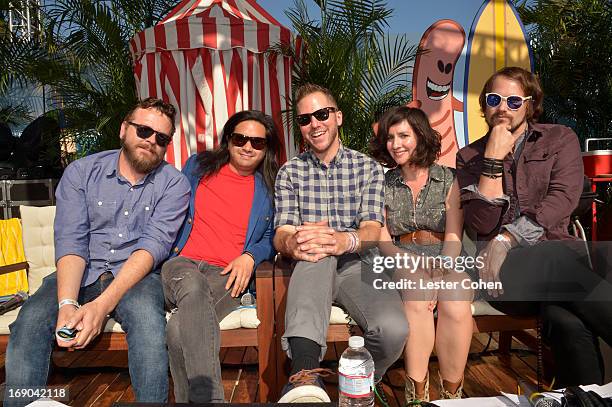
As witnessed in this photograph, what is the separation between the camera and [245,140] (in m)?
2.87

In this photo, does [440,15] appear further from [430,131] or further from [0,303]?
[0,303]

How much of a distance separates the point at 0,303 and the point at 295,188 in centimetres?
185

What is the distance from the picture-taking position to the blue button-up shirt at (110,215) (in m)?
2.43

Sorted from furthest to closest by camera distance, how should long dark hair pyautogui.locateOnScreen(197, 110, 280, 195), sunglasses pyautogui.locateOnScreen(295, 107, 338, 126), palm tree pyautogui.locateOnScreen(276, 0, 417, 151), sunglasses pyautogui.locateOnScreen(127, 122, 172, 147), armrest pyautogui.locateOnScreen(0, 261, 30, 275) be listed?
palm tree pyautogui.locateOnScreen(276, 0, 417, 151) → long dark hair pyautogui.locateOnScreen(197, 110, 280, 195) → armrest pyautogui.locateOnScreen(0, 261, 30, 275) → sunglasses pyautogui.locateOnScreen(295, 107, 338, 126) → sunglasses pyautogui.locateOnScreen(127, 122, 172, 147)

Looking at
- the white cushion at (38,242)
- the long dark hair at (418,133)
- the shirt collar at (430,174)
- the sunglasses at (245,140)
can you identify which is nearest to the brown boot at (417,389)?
the shirt collar at (430,174)

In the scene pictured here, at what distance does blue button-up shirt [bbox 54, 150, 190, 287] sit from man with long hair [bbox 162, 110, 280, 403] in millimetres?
203

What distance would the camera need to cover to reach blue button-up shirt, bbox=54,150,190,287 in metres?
2.43

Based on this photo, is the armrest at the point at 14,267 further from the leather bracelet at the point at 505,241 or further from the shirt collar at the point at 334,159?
the leather bracelet at the point at 505,241

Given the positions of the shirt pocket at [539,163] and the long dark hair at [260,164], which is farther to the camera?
the long dark hair at [260,164]

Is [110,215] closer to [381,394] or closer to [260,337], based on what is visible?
[260,337]

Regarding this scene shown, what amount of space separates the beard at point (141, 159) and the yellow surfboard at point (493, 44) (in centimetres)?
370

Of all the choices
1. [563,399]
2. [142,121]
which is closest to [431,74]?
[142,121]

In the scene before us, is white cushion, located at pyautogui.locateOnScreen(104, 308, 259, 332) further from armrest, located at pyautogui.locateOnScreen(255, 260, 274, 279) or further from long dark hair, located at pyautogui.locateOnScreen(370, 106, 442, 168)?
long dark hair, located at pyautogui.locateOnScreen(370, 106, 442, 168)

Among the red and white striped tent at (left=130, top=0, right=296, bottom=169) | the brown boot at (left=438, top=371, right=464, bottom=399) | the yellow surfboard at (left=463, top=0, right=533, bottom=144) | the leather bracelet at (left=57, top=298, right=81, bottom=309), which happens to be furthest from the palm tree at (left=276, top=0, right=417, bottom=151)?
the brown boot at (left=438, top=371, right=464, bottom=399)
